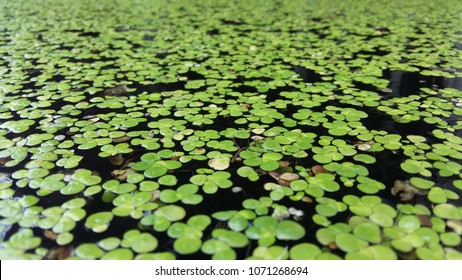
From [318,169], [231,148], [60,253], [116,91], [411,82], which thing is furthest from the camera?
[411,82]

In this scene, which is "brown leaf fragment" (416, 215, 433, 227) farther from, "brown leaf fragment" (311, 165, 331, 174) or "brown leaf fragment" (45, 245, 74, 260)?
"brown leaf fragment" (45, 245, 74, 260)

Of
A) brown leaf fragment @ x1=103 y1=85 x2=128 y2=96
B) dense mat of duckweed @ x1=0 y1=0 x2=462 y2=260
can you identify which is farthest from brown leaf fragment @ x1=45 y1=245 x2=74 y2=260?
brown leaf fragment @ x1=103 y1=85 x2=128 y2=96

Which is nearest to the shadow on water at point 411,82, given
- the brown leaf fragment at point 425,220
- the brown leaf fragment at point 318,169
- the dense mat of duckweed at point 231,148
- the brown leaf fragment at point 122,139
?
the dense mat of duckweed at point 231,148

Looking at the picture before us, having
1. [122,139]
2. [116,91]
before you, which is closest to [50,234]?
[122,139]

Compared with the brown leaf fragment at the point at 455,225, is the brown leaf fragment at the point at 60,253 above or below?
above

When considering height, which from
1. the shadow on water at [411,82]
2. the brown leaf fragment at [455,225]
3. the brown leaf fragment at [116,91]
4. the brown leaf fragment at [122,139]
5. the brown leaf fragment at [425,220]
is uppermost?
the brown leaf fragment at [116,91]

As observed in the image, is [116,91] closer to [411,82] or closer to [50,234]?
[50,234]

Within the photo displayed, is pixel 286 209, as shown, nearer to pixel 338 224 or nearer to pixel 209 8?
pixel 338 224

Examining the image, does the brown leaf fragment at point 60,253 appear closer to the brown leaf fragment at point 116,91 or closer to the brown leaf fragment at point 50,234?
the brown leaf fragment at point 50,234
